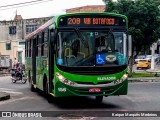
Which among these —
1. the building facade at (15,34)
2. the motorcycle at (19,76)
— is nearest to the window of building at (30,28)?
the building facade at (15,34)

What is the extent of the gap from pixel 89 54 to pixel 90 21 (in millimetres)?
1160

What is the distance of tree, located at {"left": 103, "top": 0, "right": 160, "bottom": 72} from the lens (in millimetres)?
31469

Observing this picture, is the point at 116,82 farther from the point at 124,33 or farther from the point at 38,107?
the point at 38,107

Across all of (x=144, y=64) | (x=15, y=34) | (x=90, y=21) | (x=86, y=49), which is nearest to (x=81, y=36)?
(x=86, y=49)

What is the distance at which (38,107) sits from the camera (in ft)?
45.4

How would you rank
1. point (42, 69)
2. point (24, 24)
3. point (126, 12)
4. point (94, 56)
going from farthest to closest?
point (24, 24) < point (126, 12) < point (42, 69) < point (94, 56)

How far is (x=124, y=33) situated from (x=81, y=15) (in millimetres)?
1580

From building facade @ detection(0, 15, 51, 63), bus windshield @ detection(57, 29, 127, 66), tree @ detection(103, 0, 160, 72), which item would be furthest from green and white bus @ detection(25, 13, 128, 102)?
building facade @ detection(0, 15, 51, 63)

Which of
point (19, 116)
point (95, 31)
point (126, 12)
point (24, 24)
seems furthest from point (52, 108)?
point (24, 24)

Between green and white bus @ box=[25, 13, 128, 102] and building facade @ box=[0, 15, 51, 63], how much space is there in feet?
169

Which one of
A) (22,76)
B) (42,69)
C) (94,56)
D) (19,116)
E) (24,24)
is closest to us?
(19,116)

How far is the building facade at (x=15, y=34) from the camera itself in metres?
65.0

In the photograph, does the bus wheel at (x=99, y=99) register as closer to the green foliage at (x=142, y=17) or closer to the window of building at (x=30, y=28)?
the green foliage at (x=142, y=17)

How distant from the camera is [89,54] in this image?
13031 millimetres
